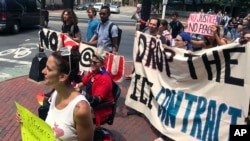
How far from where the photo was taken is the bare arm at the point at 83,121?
2412mm

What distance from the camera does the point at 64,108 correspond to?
2521 mm

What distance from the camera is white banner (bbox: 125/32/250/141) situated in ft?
14.6

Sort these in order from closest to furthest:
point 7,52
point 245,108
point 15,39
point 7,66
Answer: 1. point 245,108
2. point 7,66
3. point 7,52
4. point 15,39

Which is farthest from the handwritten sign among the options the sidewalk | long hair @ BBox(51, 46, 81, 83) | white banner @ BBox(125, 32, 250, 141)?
long hair @ BBox(51, 46, 81, 83)

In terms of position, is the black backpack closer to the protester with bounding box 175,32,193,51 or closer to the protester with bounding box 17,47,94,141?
the protester with bounding box 175,32,193,51

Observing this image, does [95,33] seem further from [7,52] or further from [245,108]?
[7,52]

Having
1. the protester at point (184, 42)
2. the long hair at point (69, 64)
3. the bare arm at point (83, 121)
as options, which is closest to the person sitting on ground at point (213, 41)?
the protester at point (184, 42)

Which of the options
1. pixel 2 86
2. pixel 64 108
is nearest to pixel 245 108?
pixel 64 108

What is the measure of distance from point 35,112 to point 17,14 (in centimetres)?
1151

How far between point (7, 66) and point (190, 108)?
6543mm

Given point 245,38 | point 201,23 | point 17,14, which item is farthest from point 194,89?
point 17,14

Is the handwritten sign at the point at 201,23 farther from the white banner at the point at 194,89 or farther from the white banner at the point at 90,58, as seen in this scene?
the white banner at the point at 90,58

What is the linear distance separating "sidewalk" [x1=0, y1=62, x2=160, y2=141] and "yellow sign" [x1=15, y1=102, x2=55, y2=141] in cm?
257

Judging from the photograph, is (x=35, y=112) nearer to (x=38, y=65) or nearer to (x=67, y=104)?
(x=38, y=65)
